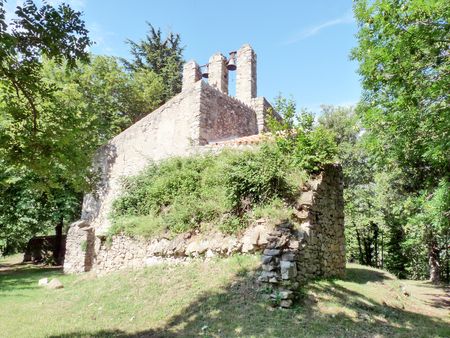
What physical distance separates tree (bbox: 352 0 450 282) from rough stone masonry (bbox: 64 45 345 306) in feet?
6.89

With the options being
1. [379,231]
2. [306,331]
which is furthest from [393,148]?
[379,231]

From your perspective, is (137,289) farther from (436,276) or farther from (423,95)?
(436,276)

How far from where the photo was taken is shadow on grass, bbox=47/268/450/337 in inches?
241

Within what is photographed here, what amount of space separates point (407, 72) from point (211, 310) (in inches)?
248

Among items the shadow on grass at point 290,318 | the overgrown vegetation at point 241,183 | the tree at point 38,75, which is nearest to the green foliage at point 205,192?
the overgrown vegetation at point 241,183

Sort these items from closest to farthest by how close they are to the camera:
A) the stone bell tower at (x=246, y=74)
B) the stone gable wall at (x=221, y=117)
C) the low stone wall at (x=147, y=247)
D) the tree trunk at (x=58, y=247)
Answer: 1. the low stone wall at (x=147, y=247)
2. the stone gable wall at (x=221, y=117)
3. the stone bell tower at (x=246, y=74)
4. the tree trunk at (x=58, y=247)

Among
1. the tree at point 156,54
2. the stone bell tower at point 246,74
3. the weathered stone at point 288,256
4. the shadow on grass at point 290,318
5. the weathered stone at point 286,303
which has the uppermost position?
the tree at point 156,54

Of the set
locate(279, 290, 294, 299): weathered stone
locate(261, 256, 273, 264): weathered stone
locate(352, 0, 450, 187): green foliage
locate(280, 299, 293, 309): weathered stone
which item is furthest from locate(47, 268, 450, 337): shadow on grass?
locate(352, 0, 450, 187): green foliage

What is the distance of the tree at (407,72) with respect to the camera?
6.75 metres

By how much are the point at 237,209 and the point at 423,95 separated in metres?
4.99

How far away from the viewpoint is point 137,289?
8.89 m

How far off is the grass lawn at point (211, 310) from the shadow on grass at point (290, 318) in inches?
0.7

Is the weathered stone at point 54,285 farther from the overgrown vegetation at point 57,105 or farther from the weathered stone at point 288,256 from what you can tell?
the weathered stone at point 288,256

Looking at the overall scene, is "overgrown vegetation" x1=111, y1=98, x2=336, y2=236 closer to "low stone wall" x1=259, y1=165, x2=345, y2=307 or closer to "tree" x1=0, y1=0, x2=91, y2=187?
"low stone wall" x1=259, y1=165, x2=345, y2=307
